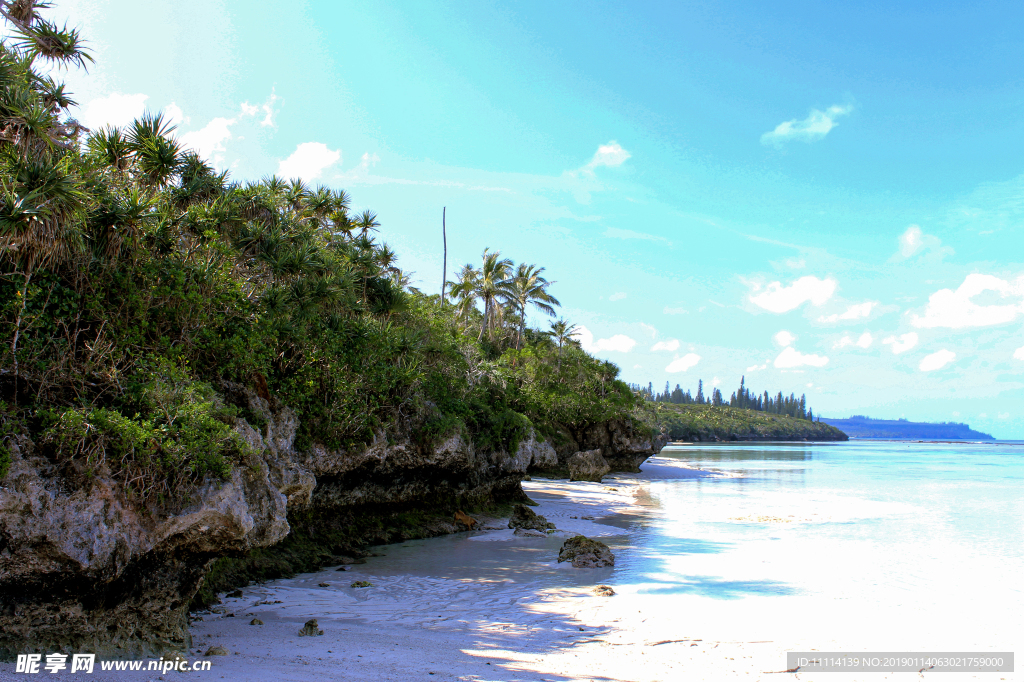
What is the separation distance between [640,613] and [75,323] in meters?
9.18

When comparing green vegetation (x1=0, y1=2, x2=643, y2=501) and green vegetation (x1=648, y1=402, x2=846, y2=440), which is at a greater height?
green vegetation (x1=0, y1=2, x2=643, y2=501)

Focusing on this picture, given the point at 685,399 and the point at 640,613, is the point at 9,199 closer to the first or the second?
the point at 640,613

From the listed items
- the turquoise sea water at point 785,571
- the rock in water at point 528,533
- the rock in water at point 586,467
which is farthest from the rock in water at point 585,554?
the rock in water at point 586,467

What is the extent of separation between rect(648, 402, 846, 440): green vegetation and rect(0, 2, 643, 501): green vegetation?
279ft

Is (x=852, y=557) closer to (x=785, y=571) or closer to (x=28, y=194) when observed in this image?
(x=785, y=571)

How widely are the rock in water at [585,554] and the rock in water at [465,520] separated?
4157mm

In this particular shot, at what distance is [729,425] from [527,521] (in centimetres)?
12157

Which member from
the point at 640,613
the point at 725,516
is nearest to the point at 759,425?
the point at 725,516

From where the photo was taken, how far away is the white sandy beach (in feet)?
22.8

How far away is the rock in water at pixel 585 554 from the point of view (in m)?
11.9

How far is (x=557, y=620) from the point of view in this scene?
8750 mm

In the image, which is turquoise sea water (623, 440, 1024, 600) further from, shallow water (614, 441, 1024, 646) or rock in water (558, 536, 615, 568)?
rock in water (558, 536, 615, 568)

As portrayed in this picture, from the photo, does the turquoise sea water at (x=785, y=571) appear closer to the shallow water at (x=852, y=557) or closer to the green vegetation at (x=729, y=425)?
the shallow water at (x=852, y=557)

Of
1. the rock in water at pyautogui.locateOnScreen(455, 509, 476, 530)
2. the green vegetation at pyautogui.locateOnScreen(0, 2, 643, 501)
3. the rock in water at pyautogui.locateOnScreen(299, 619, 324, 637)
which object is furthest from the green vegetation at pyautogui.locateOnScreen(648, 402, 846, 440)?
the rock in water at pyautogui.locateOnScreen(299, 619, 324, 637)
